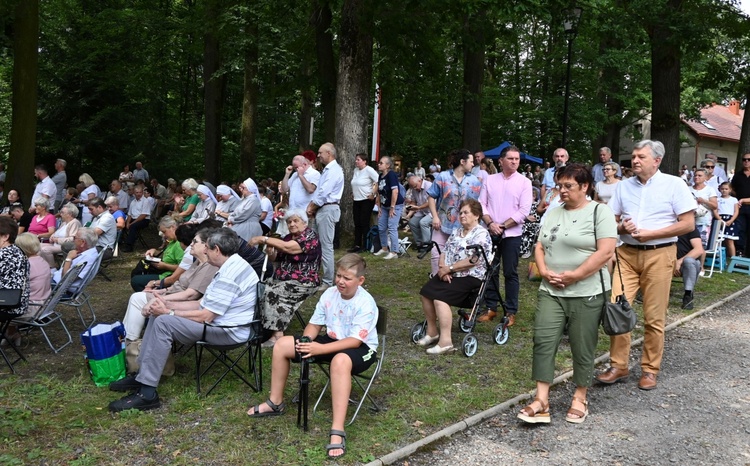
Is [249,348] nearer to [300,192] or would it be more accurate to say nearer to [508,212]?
[508,212]

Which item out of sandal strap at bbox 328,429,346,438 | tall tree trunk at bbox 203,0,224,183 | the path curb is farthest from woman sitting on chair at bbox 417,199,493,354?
tall tree trunk at bbox 203,0,224,183

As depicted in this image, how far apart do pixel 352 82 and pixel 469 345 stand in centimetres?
751

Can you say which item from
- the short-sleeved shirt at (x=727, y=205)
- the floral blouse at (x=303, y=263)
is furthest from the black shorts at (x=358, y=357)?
the short-sleeved shirt at (x=727, y=205)

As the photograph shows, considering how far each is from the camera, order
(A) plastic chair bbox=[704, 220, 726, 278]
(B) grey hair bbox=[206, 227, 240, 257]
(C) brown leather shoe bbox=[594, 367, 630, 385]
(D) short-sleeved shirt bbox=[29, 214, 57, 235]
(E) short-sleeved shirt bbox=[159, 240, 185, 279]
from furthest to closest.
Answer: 1. (A) plastic chair bbox=[704, 220, 726, 278]
2. (D) short-sleeved shirt bbox=[29, 214, 57, 235]
3. (E) short-sleeved shirt bbox=[159, 240, 185, 279]
4. (C) brown leather shoe bbox=[594, 367, 630, 385]
5. (B) grey hair bbox=[206, 227, 240, 257]

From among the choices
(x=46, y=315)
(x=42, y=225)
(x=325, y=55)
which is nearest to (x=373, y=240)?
(x=325, y=55)

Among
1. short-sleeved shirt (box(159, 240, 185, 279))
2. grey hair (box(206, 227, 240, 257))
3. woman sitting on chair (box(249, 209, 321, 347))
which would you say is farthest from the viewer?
short-sleeved shirt (box(159, 240, 185, 279))

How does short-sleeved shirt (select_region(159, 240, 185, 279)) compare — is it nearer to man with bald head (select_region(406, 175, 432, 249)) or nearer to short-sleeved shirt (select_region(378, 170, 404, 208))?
short-sleeved shirt (select_region(378, 170, 404, 208))

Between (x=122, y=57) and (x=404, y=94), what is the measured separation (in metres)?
10.2

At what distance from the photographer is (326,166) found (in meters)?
9.16

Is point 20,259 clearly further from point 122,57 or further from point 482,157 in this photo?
point 122,57

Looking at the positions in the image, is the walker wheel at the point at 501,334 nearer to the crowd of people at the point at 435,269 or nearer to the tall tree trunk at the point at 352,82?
the crowd of people at the point at 435,269

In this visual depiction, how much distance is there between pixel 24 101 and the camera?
14008mm

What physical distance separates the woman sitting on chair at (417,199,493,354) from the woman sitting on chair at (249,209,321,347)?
1082mm

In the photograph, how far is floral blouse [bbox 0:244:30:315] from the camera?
620cm
